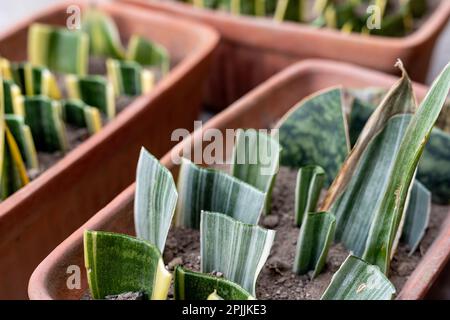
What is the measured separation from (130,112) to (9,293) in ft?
0.61

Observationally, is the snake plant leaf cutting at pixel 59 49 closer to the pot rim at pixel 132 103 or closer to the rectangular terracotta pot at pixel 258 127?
the pot rim at pixel 132 103

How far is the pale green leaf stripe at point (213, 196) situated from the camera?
0.49 metres

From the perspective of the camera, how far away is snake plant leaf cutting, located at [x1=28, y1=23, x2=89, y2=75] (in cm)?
75

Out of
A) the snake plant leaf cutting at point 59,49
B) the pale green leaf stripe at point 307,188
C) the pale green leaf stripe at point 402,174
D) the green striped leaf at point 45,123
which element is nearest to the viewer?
the pale green leaf stripe at point 402,174

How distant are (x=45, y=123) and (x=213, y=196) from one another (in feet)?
0.70

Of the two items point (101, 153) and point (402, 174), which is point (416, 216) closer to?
point (402, 174)

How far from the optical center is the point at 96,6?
2.70 ft

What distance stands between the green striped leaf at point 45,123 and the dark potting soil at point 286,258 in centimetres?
17

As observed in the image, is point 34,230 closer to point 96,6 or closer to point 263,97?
point 263,97

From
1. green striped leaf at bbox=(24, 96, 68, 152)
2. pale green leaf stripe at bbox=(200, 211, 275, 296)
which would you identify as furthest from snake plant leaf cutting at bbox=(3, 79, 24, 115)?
pale green leaf stripe at bbox=(200, 211, 275, 296)

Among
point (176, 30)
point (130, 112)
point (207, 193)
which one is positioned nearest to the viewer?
point (207, 193)

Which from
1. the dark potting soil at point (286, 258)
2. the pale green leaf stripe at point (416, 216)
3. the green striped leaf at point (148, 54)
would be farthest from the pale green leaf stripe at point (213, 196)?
the green striped leaf at point (148, 54)

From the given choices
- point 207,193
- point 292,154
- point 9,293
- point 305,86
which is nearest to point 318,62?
point 305,86

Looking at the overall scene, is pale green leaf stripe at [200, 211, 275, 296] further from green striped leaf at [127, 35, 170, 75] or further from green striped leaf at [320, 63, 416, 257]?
green striped leaf at [127, 35, 170, 75]
